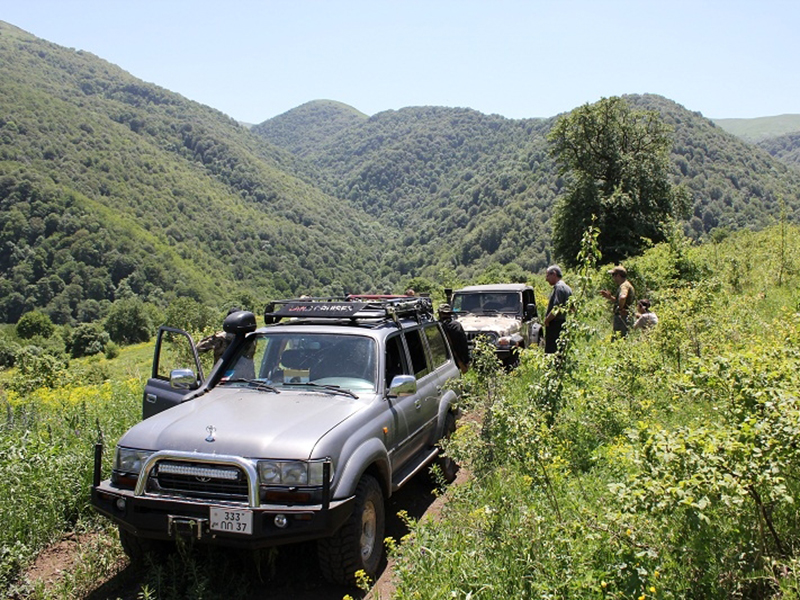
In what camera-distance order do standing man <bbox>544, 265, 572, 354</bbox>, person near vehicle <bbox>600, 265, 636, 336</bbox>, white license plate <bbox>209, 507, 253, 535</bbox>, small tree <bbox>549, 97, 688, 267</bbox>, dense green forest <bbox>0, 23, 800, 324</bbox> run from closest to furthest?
white license plate <bbox>209, 507, 253, 535</bbox> → standing man <bbox>544, 265, 572, 354</bbox> → person near vehicle <bbox>600, 265, 636, 336</bbox> → small tree <bbox>549, 97, 688, 267</bbox> → dense green forest <bbox>0, 23, 800, 324</bbox>

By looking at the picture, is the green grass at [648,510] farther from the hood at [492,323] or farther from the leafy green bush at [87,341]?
the leafy green bush at [87,341]

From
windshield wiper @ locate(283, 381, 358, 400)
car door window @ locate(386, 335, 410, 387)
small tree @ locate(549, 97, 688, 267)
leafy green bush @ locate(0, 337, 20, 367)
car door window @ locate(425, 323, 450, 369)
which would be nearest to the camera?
windshield wiper @ locate(283, 381, 358, 400)

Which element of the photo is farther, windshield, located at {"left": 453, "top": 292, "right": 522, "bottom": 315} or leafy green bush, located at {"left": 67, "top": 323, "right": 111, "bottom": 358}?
leafy green bush, located at {"left": 67, "top": 323, "right": 111, "bottom": 358}

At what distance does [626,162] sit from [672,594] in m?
45.8

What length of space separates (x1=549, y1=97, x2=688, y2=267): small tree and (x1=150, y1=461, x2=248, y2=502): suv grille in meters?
40.4

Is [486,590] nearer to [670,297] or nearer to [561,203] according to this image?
[670,297]

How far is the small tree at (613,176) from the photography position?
43062mm

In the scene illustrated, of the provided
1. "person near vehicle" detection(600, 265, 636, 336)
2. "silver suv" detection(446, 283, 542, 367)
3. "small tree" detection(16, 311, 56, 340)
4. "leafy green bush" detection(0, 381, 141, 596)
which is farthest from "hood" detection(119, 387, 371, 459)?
"small tree" detection(16, 311, 56, 340)

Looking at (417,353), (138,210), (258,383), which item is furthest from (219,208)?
(258,383)

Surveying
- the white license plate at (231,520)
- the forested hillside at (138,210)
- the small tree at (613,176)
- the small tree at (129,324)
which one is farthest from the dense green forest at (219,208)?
the white license plate at (231,520)

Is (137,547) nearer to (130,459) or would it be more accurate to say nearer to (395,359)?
(130,459)

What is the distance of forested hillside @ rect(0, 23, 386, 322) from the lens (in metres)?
91.6

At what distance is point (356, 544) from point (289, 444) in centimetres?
86

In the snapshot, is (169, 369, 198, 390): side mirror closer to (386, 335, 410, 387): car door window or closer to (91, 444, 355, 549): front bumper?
(91, 444, 355, 549): front bumper
